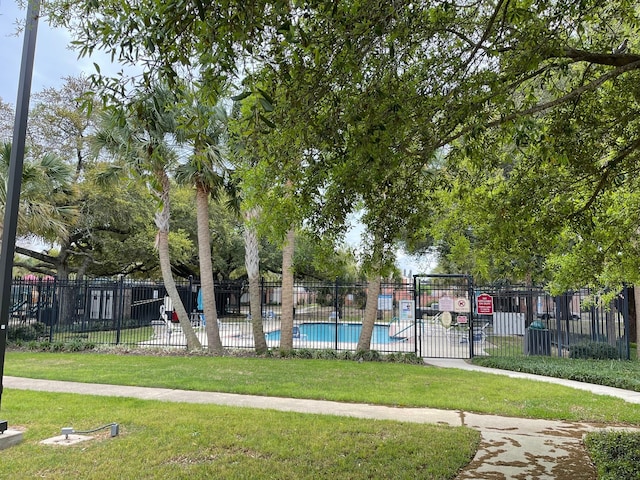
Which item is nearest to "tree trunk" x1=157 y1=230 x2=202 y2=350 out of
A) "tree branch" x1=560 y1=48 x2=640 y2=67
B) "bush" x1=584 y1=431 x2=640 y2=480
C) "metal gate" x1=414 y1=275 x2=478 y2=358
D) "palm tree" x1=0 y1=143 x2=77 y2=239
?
"palm tree" x1=0 y1=143 x2=77 y2=239

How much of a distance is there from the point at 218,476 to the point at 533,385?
7.52 metres

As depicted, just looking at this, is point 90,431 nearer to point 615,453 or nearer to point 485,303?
point 615,453

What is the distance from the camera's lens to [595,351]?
44.7ft

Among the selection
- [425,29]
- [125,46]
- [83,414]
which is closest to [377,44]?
[425,29]

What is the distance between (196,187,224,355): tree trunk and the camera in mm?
14633

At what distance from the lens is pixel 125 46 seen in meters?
3.51

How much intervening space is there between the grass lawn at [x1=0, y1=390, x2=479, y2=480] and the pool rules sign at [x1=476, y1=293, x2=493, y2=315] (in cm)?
867

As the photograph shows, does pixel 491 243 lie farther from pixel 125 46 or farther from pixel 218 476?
pixel 125 46

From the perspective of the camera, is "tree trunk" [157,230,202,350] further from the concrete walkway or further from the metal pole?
the metal pole

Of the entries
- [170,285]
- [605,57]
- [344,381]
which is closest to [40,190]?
[170,285]

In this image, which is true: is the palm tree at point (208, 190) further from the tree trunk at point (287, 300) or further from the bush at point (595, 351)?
the bush at point (595, 351)

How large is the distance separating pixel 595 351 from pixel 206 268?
11.6 metres

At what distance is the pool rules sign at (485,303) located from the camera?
48.8 ft

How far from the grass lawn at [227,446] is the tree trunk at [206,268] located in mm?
6958
